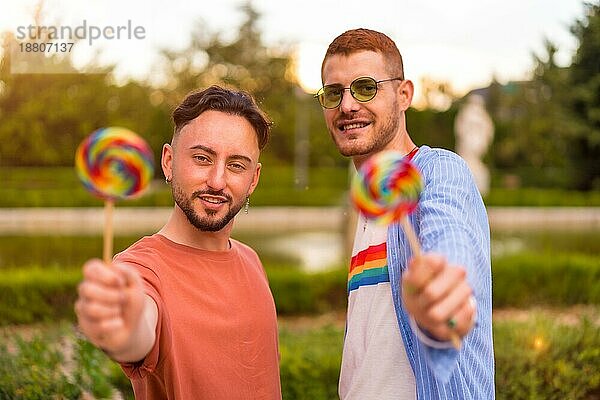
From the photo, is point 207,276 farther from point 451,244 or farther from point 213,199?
point 451,244

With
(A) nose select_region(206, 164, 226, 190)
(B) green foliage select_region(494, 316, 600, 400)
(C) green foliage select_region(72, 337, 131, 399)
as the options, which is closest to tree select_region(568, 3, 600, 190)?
(B) green foliage select_region(494, 316, 600, 400)

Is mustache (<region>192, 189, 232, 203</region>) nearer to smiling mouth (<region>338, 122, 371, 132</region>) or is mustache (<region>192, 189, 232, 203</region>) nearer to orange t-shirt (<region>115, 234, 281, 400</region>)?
orange t-shirt (<region>115, 234, 281, 400</region>)

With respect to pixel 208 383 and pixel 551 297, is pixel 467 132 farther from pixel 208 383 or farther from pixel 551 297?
A: pixel 208 383

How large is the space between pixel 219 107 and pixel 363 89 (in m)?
0.40

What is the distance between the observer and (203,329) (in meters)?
1.95

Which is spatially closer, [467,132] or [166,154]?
[166,154]

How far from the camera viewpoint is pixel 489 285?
1904 mm

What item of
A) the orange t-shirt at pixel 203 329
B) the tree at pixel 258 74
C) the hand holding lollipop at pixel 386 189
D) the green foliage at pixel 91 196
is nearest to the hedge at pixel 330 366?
the orange t-shirt at pixel 203 329

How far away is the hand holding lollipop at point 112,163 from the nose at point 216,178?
35 cm

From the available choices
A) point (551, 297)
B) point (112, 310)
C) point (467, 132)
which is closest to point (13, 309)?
point (551, 297)

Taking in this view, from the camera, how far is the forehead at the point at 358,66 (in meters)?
2.14

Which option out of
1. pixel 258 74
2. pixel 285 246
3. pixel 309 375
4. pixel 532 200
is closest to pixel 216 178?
pixel 309 375

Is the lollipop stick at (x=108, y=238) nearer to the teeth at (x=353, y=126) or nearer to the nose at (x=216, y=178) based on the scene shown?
the nose at (x=216, y=178)

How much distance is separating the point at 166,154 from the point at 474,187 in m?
0.85
